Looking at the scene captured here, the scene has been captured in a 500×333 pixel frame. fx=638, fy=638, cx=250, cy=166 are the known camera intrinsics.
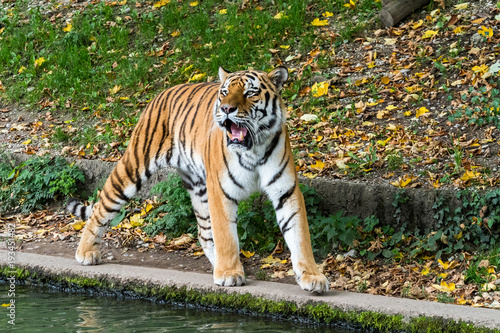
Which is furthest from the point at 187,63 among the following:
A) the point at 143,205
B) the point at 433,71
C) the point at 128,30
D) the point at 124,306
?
the point at 124,306

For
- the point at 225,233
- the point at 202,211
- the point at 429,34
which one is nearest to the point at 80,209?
the point at 202,211

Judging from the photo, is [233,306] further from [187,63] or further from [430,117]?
[187,63]

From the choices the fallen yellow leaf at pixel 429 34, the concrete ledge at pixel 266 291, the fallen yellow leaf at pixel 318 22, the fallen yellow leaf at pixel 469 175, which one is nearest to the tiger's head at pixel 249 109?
the concrete ledge at pixel 266 291

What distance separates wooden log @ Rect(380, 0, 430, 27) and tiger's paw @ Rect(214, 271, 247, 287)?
504 cm

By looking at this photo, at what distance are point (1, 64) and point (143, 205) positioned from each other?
183 inches

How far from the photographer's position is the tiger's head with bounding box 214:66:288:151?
4.32 metres

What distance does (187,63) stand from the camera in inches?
347

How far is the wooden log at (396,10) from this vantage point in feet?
27.2

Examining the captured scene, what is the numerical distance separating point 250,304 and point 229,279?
0.27 metres

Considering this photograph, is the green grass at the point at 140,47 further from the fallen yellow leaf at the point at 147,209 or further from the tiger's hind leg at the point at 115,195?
the tiger's hind leg at the point at 115,195

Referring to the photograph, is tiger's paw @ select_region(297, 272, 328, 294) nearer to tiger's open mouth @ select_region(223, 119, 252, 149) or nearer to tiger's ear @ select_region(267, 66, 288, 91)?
tiger's open mouth @ select_region(223, 119, 252, 149)

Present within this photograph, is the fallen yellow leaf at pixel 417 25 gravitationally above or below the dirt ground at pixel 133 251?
above

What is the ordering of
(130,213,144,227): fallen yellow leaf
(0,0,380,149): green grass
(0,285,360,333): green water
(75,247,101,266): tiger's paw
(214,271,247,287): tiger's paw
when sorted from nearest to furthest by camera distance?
(0,285,360,333): green water
(214,271,247,287): tiger's paw
(75,247,101,266): tiger's paw
(130,213,144,227): fallen yellow leaf
(0,0,380,149): green grass

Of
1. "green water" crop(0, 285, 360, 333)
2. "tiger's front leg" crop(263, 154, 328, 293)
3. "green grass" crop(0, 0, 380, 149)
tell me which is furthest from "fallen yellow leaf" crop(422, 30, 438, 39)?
"green water" crop(0, 285, 360, 333)
